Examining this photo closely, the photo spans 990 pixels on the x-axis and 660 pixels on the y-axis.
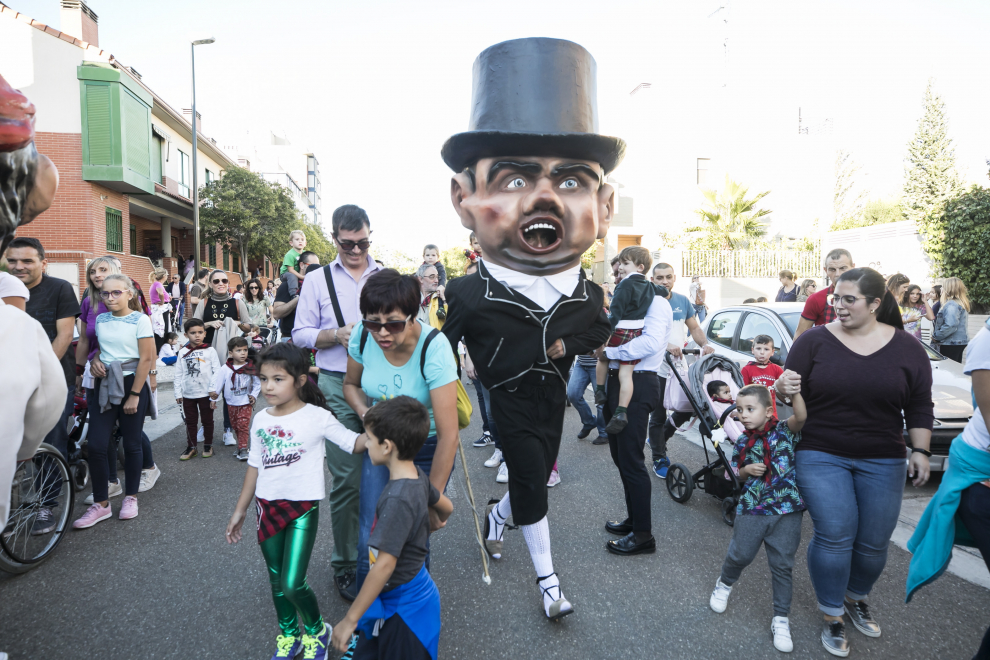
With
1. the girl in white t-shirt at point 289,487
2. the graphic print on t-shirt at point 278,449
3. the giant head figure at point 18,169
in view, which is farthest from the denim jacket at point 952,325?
the giant head figure at point 18,169

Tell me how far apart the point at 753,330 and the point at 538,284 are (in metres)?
4.06

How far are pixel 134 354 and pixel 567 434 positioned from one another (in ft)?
14.8

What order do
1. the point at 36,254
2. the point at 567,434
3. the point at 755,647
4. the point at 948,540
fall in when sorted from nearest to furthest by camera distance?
the point at 948,540, the point at 755,647, the point at 36,254, the point at 567,434

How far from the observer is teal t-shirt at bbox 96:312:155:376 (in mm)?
4297

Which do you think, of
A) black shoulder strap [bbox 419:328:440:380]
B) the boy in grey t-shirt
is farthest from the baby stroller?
the boy in grey t-shirt

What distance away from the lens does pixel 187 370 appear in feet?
19.6

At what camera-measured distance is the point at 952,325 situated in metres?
8.72

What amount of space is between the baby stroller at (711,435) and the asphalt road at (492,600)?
221 mm

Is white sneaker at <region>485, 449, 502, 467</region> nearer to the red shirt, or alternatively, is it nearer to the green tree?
the red shirt

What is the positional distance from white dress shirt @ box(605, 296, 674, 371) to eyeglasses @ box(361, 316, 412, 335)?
1.81m

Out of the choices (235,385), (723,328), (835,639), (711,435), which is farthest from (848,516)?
(235,385)

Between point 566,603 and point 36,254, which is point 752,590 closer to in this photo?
point 566,603

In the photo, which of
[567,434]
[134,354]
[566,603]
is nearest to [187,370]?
[134,354]

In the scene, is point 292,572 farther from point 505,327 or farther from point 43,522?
point 43,522
